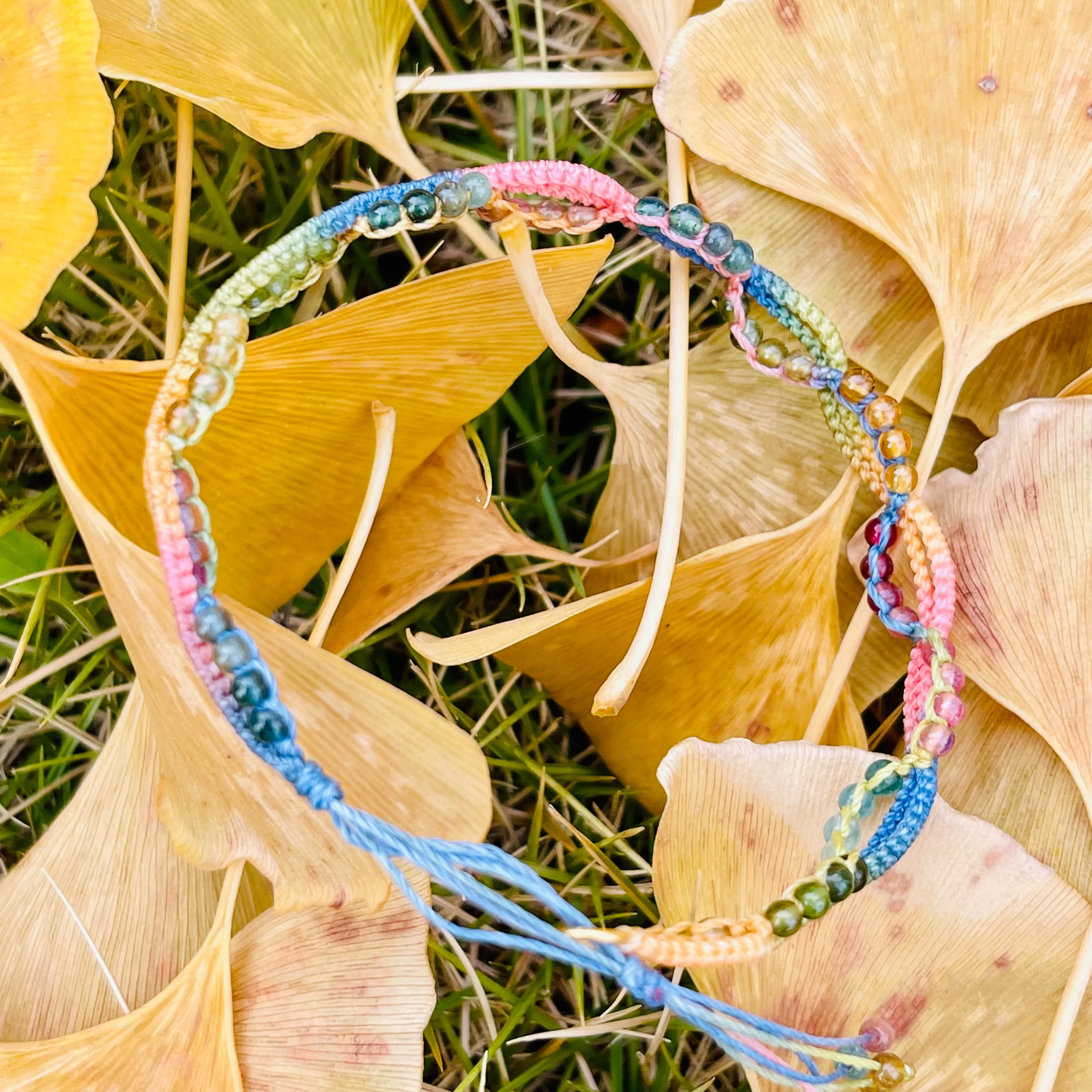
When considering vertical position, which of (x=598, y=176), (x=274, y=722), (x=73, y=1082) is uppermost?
(x=598, y=176)

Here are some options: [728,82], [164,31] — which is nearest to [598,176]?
[728,82]

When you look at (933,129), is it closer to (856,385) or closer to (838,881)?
(856,385)

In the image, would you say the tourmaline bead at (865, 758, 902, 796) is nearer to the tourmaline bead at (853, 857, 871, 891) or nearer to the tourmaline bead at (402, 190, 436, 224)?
the tourmaline bead at (853, 857, 871, 891)

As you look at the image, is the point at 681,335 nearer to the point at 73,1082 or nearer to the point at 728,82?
the point at 728,82

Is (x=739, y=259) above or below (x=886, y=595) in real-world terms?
above

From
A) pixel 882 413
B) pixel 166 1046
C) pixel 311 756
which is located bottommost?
pixel 166 1046

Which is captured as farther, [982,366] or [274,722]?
[982,366]

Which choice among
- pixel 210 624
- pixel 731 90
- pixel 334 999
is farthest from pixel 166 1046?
pixel 731 90
